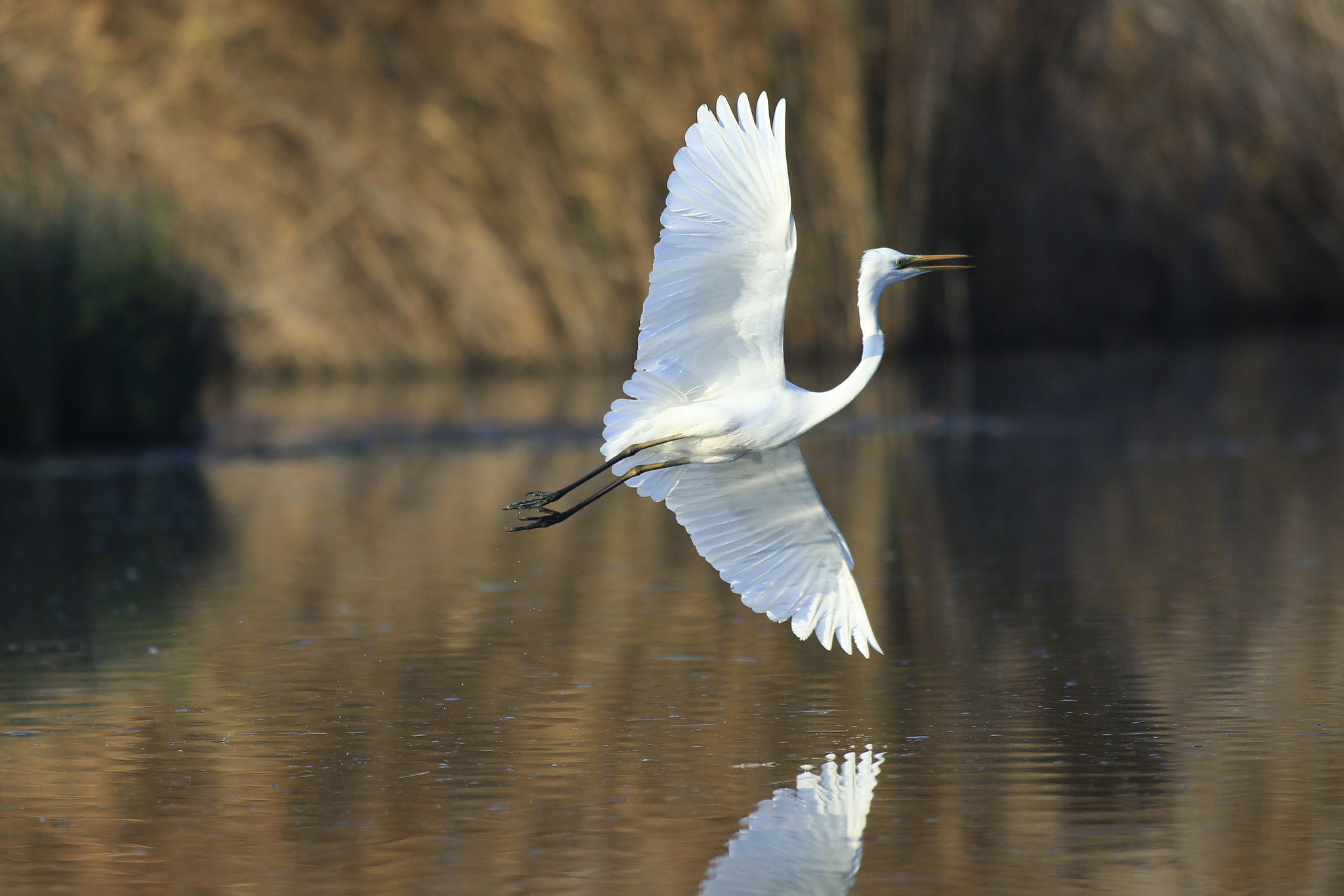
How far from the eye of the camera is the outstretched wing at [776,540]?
6.11 m

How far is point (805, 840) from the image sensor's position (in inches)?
174

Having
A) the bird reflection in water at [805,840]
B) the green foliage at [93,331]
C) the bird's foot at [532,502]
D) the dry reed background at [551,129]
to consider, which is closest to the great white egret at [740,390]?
the bird's foot at [532,502]

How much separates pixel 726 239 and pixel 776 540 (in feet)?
2.99

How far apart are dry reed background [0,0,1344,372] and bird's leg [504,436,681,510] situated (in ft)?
35.7

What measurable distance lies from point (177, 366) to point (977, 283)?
9.98 meters

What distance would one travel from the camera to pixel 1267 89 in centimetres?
2111

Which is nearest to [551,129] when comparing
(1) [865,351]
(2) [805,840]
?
(1) [865,351]

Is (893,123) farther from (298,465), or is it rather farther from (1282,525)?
(1282,525)

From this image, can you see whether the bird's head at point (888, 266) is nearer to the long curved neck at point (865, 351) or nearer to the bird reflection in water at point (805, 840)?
the long curved neck at point (865, 351)

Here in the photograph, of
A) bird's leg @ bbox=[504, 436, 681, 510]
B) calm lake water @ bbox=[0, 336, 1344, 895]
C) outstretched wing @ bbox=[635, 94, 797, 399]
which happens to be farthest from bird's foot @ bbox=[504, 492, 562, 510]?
outstretched wing @ bbox=[635, 94, 797, 399]

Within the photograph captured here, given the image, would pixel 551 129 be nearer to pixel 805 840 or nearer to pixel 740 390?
pixel 740 390

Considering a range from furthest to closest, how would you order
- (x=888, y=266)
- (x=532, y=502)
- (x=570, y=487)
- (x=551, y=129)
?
(x=551, y=129) < (x=532, y=502) < (x=570, y=487) < (x=888, y=266)

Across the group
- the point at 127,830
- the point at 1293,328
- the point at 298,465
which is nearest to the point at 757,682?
the point at 127,830

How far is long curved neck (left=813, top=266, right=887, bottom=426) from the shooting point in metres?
6.38
